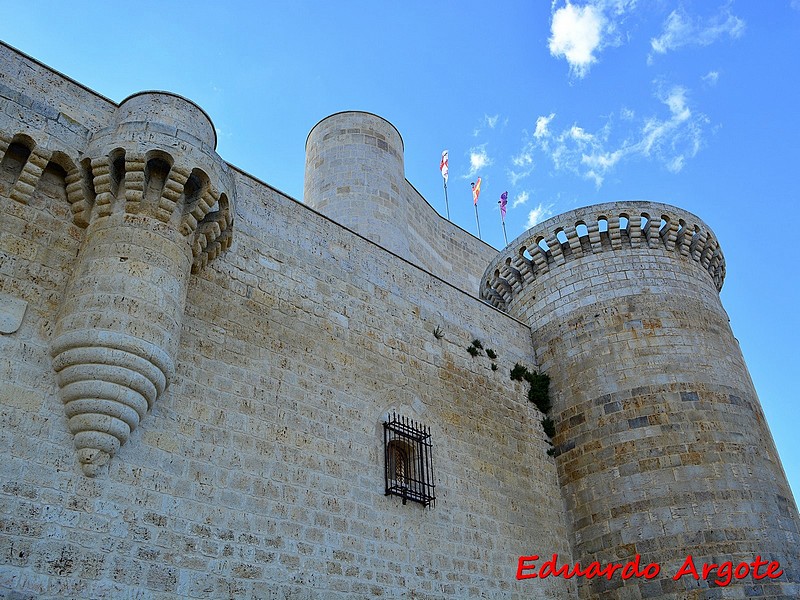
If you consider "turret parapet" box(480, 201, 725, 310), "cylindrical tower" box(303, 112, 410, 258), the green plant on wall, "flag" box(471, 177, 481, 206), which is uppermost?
"flag" box(471, 177, 481, 206)

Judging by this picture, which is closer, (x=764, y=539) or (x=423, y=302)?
(x=764, y=539)

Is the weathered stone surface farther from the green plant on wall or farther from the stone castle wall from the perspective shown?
the green plant on wall

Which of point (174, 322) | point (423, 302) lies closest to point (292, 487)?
point (174, 322)

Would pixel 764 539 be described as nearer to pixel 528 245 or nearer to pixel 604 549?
pixel 604 549

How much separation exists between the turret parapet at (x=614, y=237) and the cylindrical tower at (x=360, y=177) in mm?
2565

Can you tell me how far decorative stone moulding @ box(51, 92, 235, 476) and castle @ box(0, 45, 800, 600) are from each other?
0.02 metres

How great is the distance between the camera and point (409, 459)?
740 centimetres

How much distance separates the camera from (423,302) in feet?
28.9

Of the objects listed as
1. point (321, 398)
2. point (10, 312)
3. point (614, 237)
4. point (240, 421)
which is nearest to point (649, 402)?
point (614, 237)

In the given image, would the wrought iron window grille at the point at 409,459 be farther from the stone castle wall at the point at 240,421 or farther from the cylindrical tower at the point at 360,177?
the cylindrical tower at the point at 360,177

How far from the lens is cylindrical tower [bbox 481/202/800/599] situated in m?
7.83

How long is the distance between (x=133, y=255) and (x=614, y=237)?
747 cm

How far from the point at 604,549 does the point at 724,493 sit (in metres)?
1.57

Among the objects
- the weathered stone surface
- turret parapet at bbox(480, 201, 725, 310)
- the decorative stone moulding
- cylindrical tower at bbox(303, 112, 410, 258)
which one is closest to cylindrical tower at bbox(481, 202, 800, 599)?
turret parapet at bbox(480, 201, 725, 310)
